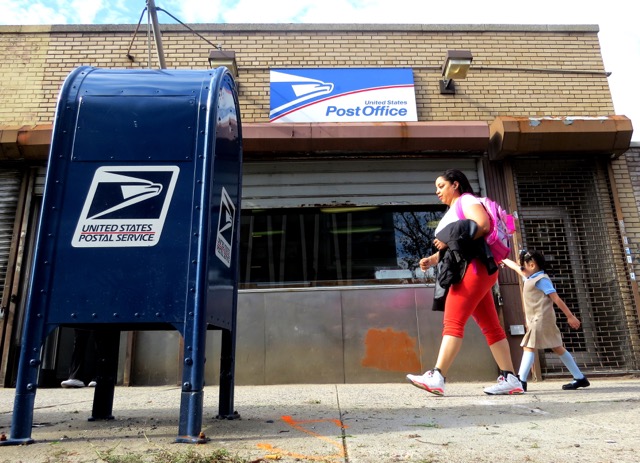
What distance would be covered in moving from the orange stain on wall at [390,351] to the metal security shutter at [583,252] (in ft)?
6.06

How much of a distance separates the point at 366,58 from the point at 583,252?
4.60 meters

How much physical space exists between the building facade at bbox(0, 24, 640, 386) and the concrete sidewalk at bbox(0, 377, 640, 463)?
2.64 m

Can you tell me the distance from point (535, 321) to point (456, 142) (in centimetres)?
297

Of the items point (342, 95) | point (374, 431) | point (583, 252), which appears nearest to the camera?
point (374, 431)

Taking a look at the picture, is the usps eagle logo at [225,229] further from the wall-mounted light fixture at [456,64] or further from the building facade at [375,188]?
the wall-mounted light fixture at [456,64]

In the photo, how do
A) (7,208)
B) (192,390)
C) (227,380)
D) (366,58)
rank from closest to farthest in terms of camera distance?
(192,390) → (227,380) → (7,208) → (366,58)

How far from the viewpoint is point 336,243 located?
23.6ft

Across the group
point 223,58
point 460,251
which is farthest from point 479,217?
point 223,58

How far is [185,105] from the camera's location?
2729mm

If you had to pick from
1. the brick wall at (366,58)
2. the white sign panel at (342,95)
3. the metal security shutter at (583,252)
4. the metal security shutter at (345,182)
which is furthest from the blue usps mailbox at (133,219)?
the metal security shutter at (583,252)

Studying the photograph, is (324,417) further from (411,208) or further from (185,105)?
(411,208)

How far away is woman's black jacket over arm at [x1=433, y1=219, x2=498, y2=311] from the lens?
146 inches

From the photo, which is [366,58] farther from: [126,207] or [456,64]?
[126,207]

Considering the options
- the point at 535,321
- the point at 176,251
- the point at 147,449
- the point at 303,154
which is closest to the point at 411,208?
the point at 303,154
